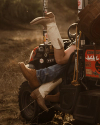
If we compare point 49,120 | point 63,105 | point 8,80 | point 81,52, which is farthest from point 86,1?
point 8,80

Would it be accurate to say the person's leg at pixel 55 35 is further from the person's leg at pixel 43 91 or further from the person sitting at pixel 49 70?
the person's leg at pixel 43 91

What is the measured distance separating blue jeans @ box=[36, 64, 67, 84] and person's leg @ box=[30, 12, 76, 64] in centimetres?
12

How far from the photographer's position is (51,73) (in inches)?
168

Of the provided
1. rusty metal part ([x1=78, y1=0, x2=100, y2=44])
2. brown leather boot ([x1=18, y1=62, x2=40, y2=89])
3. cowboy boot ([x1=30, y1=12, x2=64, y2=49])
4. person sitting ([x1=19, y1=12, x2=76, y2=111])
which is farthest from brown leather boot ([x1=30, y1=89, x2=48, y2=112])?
rusty metal part ([x1=78, y1=0, x2=100, y2=44])

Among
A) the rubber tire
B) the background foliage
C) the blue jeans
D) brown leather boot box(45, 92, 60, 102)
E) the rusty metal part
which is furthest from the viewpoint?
the background foliage

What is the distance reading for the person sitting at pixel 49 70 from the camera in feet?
13.5

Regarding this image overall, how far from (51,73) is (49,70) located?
0.21 feet

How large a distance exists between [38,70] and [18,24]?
7.97m

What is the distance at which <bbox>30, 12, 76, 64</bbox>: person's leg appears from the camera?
4098 mm

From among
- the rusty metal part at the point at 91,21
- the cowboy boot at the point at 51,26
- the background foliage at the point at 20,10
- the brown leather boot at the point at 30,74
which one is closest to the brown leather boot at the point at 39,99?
the brown leather boot at the point at 30,74

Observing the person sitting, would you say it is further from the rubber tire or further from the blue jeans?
→ the rubber tire

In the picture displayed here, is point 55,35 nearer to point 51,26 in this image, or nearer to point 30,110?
point 51,26

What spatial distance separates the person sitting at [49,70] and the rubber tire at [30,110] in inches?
9.5

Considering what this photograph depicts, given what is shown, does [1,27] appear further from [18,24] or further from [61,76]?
[61,76]
